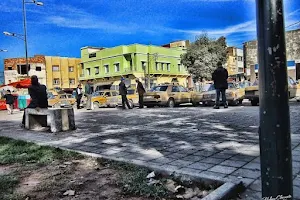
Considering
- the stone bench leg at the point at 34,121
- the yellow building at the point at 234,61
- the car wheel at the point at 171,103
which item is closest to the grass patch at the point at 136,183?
the stone bench leg at the point at 34,121

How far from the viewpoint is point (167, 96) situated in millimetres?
17984

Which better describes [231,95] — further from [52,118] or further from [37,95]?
[52,118]

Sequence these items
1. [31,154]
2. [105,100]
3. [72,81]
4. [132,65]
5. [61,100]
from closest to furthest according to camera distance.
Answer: [31,154]
[105,100]
[61,100]
[132,65]
[72,81]

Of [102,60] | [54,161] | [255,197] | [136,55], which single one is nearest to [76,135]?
[54,161]

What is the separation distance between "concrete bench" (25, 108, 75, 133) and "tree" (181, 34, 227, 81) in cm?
3306

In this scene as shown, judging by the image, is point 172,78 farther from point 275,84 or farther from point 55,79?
point 275,84

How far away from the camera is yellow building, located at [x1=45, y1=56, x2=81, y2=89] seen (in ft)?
172

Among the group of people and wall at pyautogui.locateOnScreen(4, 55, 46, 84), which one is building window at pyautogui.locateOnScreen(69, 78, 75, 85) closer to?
wall at pyautogui.locateOnScreen(4, 55, 46, 84)

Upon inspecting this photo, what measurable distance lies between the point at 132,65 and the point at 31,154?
3821 centimetres

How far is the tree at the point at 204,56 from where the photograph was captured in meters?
39.8

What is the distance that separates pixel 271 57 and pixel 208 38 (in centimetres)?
4077

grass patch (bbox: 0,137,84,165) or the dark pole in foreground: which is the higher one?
the dark pole in foreground

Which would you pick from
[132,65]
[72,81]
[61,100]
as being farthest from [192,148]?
[72,81]

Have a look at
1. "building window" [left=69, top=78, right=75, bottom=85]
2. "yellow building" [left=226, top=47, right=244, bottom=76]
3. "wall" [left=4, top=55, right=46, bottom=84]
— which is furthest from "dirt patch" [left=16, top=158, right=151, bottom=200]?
"yellow building" [left=226, top=47, right=244, bottom=76]
